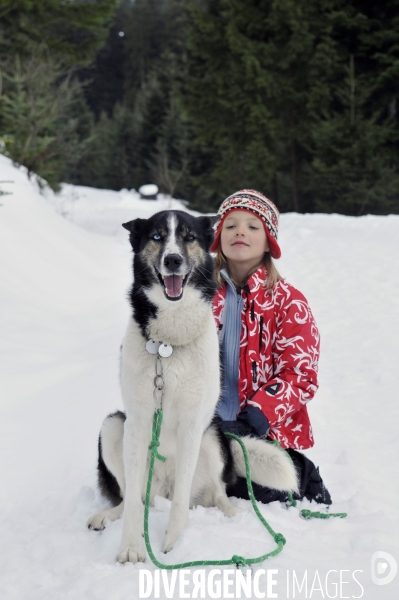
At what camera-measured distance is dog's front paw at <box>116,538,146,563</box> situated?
197cm

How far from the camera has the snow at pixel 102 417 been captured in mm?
1978

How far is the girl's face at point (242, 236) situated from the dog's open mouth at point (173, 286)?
0.79 metres

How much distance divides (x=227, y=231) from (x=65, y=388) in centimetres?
216

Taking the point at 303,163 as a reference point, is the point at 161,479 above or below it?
below

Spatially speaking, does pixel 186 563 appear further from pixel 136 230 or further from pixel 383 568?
pixel 136 230

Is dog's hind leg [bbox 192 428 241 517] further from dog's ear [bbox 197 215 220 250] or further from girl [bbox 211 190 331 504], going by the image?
dog's ear [bbox 197 215 220 250]

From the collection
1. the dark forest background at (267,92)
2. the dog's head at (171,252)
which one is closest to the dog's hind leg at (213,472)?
the dog's head at (171,252)

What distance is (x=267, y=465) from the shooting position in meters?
2.38

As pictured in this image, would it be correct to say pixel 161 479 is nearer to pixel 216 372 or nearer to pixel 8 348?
pixel 216 372

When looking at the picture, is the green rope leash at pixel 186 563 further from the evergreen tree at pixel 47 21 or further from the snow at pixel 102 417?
the evergreen tree at pixel 47 21

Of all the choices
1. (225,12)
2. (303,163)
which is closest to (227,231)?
(303,163)

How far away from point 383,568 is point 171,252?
153cm

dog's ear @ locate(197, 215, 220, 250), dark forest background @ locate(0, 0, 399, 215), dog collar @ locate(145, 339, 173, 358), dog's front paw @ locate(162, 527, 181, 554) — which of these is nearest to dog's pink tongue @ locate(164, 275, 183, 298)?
dog collar @ locate(145, 339, 173, 358)

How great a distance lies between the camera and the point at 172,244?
2.23m
